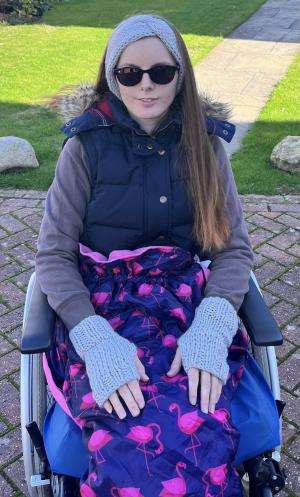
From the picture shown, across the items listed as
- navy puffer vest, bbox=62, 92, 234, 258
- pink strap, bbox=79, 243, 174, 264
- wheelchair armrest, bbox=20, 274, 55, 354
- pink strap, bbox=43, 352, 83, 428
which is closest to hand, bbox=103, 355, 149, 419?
pink strap, bbox=43, 352, 83, 428

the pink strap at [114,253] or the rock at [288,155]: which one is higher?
the pink strap at [114,253]

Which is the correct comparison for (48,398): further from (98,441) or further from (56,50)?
(56,50)

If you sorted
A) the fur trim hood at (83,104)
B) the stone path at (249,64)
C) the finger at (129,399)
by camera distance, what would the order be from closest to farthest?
the finger at (129,399)
the fur trim hood at (83,104)
the stone path at (249,64)

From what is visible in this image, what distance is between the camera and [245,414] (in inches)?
66.2

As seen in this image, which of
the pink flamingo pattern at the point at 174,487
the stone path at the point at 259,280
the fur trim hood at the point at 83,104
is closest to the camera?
the pink flamingo pattern at the point at 174,487

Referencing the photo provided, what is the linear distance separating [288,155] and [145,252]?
301cm

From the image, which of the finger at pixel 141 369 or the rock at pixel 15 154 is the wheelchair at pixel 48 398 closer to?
the finger at pixel 141 369

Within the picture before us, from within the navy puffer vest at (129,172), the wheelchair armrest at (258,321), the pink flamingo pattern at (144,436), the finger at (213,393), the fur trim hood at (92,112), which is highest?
the fur trim hood at (92,112)

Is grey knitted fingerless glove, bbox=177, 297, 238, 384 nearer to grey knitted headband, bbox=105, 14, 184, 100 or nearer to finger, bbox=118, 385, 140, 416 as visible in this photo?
finger, bbox=118, 385, 140, 416

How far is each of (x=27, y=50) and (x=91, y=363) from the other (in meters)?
7.87

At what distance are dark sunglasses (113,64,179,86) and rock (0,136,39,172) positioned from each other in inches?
118

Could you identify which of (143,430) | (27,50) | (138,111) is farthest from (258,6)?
(143,430)

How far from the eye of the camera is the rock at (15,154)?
4684 mm

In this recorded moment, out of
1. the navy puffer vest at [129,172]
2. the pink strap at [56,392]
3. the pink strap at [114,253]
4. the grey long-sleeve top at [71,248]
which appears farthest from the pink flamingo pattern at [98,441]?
the navy puffer vest at [129,172]
